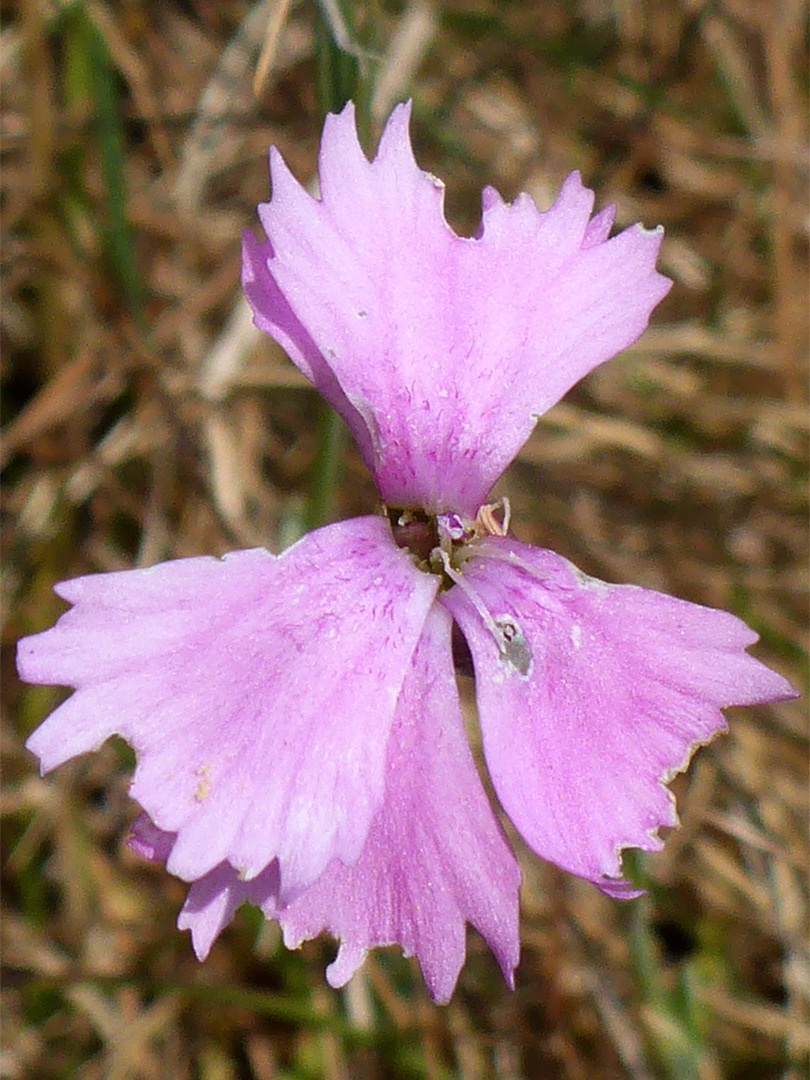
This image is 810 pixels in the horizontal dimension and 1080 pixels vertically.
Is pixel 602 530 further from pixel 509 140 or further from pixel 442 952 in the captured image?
pixel 442 952

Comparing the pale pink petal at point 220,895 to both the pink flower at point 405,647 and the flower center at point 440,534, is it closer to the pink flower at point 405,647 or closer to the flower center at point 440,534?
the pink flower at point 405,647

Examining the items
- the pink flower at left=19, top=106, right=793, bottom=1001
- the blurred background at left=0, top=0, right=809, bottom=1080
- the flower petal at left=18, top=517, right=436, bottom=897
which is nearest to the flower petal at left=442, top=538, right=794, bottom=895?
the pink flower at left=19, top=106, right=793, bottom=1001

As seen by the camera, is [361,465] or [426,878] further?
[361,465]

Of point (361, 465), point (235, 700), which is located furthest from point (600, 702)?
point (361, 465)

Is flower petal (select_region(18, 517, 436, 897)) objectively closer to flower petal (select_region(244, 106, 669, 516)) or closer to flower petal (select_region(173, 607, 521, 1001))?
flower petal (select_region(173, 607, 521, 1001))

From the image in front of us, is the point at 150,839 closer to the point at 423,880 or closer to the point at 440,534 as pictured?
the point at 423,880

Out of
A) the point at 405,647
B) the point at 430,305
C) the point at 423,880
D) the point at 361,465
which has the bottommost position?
the point at 361,465

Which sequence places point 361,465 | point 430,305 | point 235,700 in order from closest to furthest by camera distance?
point 235,700
point 430,305
point 361,465
